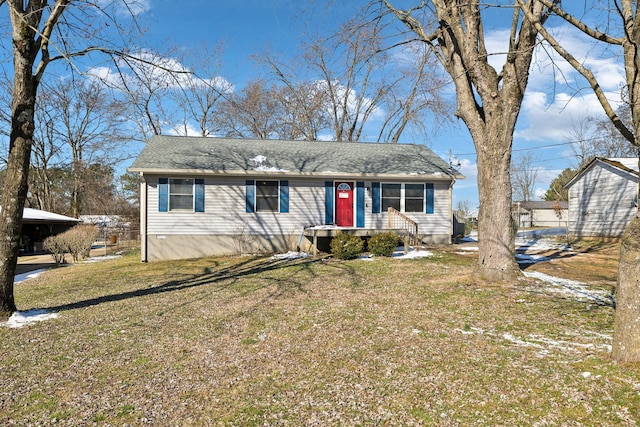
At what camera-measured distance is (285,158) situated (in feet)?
49.3

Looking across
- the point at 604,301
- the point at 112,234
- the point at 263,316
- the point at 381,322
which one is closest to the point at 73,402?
the point at 263,316

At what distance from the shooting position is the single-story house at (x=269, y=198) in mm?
13406

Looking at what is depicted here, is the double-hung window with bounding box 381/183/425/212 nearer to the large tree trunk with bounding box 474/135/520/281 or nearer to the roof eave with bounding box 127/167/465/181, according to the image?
the roof eave with bounding box 127/167/465/181

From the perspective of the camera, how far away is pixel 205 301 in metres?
7.14

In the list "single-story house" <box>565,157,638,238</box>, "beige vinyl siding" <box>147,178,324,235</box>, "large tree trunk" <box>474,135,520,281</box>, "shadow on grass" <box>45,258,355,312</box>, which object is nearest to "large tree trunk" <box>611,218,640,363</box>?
"large tree trunk" <box>474,135,520,281</box>

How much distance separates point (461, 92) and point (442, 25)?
138 centimetres

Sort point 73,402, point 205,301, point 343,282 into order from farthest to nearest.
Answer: point 343,282
point 205,301
point 73,402

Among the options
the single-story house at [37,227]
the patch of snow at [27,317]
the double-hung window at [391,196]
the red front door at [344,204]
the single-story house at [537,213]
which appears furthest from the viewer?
the single-story house at [537,213]

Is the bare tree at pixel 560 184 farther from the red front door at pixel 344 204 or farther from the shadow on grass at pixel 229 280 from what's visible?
the shadow on grass at pixel 229 280

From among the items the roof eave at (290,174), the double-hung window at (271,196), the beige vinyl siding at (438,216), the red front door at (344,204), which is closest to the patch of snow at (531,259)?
the beige vinyl siding at (438,216)

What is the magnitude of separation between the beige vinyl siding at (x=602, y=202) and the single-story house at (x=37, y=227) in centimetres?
2746

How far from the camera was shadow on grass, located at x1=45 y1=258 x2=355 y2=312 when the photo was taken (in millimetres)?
7581

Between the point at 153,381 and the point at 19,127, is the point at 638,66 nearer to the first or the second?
the point at 153,381

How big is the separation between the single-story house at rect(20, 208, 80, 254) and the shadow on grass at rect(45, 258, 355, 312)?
16455mm
